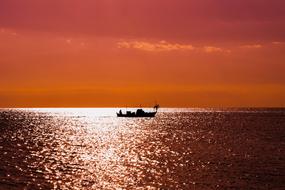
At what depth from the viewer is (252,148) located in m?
100

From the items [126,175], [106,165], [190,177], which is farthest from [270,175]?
[106,165]

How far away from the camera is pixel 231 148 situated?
3957 inches

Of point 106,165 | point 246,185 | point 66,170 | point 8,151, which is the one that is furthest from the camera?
point 8,151

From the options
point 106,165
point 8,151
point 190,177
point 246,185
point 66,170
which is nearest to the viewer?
point 246,185

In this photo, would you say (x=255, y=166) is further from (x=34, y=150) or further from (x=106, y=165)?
(x=34, y=150)

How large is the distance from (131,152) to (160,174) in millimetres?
31133

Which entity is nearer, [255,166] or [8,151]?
[255,166]

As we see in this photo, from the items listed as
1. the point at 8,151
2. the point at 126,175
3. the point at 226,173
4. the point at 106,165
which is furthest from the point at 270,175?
the point at 8,151

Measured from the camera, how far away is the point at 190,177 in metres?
62.1

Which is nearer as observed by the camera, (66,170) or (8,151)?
(66,170)

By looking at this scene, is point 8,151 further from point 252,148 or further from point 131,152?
point 252,148

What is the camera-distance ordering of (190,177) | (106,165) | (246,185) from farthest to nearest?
1. (106,165)
2. (190,177)
3. (246,185)

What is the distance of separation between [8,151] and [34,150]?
625 cm

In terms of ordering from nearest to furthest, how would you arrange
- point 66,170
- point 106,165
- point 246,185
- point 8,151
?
point 246,185, point 66,170, point 106,165, point 8,151
